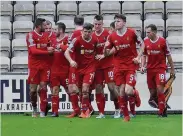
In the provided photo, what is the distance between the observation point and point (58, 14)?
1700 centimetres

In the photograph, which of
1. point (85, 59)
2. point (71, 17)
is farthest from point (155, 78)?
point (71, 17)

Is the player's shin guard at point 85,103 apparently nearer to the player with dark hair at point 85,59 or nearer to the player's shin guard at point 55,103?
the player with dark hair at point 85,59

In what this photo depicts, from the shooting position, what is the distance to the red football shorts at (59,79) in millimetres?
11969

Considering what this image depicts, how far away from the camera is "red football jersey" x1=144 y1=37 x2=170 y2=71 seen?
11674 mm

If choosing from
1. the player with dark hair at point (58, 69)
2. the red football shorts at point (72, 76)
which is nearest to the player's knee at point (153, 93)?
the red football shorts at point (72, 76)

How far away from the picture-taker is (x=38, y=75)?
11781 millimetres

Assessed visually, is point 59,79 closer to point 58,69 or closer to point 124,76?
point 58,69

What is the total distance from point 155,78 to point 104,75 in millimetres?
1073

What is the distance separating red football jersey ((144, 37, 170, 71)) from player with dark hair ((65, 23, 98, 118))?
3.94 feet

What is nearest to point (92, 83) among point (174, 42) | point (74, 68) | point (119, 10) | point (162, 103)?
point (74, 68)

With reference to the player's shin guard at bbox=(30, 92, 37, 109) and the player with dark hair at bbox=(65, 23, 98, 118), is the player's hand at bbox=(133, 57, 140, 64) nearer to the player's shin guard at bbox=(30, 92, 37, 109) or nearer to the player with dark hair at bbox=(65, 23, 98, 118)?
the player with dark hair at bbox=(65, 23, 98, 118)

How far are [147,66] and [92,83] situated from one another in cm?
121

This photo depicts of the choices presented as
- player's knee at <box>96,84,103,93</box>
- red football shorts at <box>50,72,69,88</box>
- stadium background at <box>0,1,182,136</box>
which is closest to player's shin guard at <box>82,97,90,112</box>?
stadium background at <box>0,1,182,136</box>

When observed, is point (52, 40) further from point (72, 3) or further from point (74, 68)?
point (72, 3)
